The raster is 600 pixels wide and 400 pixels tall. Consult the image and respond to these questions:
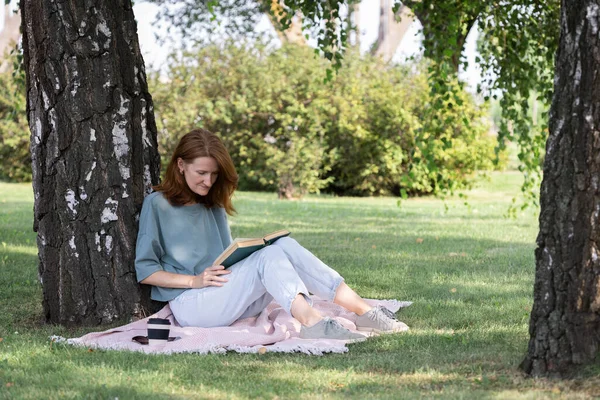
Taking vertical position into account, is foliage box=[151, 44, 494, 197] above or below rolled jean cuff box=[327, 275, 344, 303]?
above

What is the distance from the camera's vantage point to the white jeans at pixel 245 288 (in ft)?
14.3

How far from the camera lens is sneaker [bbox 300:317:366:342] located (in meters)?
4.27

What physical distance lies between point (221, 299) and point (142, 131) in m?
1.11

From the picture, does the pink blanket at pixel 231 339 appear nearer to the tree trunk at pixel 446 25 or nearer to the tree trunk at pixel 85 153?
the tree trunk at pixel 85 153

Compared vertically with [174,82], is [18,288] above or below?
below

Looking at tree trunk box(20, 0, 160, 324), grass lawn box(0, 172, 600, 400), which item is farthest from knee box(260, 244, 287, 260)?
tree trunk box(20, 0, 160, 324)

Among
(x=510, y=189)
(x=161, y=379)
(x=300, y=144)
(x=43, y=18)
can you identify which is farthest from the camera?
(x=510, y=189)

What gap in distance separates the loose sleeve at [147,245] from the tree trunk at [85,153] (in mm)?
164

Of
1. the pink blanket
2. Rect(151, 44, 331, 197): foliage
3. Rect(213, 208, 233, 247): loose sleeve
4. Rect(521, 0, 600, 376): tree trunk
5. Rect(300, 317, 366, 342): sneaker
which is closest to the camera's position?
Rect(521, 0, 600, 376): tree trunk

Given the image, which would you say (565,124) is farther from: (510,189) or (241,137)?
(510,189)

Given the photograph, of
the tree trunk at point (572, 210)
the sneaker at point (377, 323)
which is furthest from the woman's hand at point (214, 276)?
the tree trunk at point (572, 210)

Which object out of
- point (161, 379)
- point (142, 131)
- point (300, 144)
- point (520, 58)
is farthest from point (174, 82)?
point (161, 379)

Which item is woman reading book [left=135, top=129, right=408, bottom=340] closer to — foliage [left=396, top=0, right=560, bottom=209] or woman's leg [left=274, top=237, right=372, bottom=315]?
woman's leg [left=274, top=237, right=372, bottom=315]

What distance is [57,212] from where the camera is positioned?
473 cm
